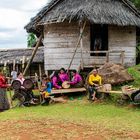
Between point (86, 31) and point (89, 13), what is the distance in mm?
1857

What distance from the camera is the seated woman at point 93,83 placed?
17.9 metres

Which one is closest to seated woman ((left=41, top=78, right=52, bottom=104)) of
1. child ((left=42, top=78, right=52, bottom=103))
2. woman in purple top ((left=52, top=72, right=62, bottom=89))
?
child ((left=42, top=78, right=52, bottom=103))

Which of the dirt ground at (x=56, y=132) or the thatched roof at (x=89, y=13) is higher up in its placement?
the thatched roof at (x=89, y=13)

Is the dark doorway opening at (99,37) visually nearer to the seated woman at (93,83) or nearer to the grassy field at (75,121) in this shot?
the seated woman at (93,83)

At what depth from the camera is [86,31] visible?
73.4 ft

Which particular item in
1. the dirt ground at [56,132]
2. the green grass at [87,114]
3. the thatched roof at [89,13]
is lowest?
the dirt ground at [56,132]

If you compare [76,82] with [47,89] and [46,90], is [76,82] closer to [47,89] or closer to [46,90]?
[47,89]

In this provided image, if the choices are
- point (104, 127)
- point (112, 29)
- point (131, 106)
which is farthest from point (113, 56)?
point (104, 127)

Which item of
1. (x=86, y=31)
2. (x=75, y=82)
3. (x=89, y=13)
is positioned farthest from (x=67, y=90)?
(x=86, y=31)

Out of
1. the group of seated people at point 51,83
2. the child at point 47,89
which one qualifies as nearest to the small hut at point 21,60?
the group of seated people at point 51,83

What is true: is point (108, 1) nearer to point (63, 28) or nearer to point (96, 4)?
point (96, 4)

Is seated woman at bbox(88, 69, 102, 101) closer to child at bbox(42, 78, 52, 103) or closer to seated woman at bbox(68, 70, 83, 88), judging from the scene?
seated woman at bbox(68, 70, 83, 88)

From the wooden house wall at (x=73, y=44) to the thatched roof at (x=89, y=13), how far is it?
0.84m

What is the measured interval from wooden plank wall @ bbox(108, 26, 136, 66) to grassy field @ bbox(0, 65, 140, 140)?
18.5 ft
